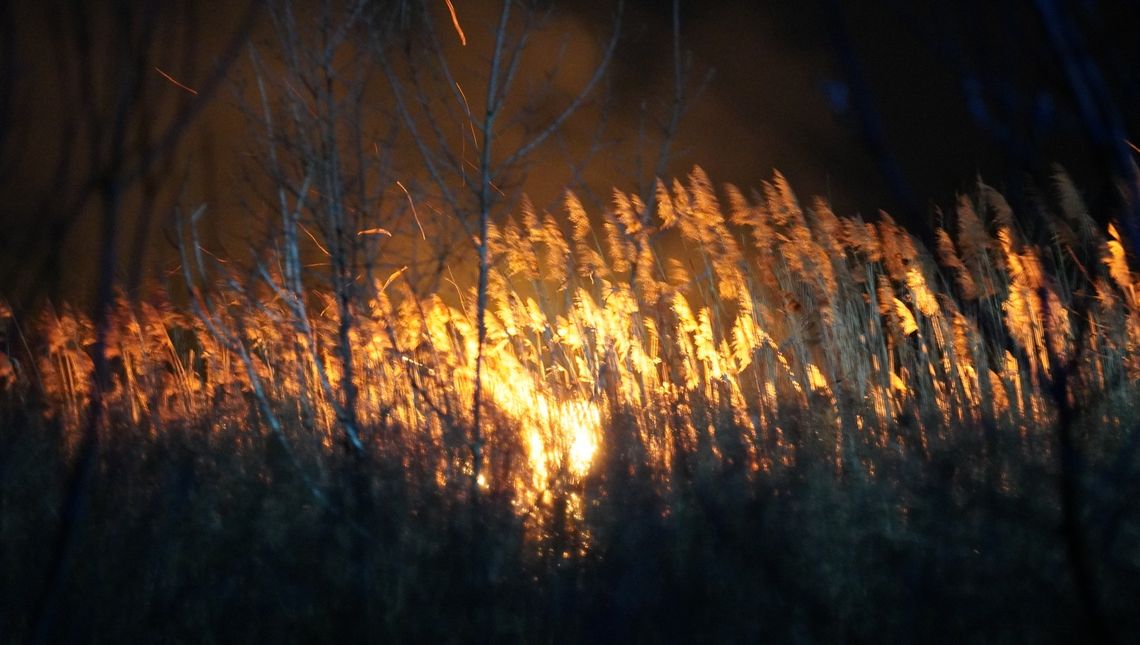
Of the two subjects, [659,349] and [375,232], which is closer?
[375,232]

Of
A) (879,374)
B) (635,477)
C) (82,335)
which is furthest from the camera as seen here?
(82,335)

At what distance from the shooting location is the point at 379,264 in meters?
4.07

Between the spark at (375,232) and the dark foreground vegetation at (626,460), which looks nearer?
the dark foreground vegetation at (626,460)

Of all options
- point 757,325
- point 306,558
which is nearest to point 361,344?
point 306,558

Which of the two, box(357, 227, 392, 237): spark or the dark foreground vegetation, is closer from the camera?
the dark foreground vegetation

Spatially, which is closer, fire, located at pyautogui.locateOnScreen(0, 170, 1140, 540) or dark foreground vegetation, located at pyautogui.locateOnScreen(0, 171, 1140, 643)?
dark foreground vegetation, located at pyautogui.locateOnScreen(0, 171, 1140, 643)

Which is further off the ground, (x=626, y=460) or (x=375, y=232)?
(x=375, y=232)

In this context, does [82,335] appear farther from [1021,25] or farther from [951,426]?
[1021,25]

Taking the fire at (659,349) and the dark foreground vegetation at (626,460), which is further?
the fire at (659,349)

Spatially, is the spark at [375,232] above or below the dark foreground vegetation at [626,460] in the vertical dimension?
above

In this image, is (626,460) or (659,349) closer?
(626,460)

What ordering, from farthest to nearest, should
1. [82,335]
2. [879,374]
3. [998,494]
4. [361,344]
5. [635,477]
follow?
[82,335], [879,374], [361,344], [635,477], [998,494]

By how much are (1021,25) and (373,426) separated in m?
3.10

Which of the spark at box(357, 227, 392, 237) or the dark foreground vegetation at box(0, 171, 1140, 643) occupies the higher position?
the spark at box(357, 227, 392, 237)
